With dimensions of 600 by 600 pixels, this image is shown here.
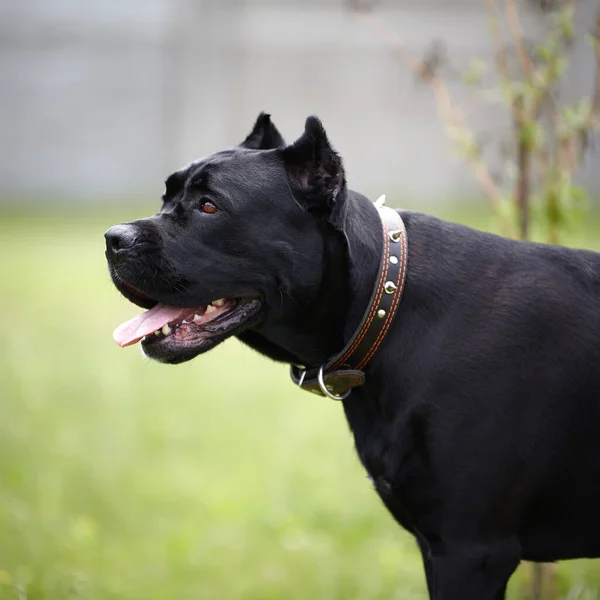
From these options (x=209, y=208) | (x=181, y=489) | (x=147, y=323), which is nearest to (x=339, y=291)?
(x=209, y=208)

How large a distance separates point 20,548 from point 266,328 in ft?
7.45

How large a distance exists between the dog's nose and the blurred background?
1.66m

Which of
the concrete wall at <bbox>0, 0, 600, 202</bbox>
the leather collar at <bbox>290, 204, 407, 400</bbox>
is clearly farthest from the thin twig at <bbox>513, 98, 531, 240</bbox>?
the concrete wall at <bbox>0, 0, 600, 202</bbox>

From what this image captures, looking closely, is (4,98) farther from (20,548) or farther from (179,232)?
(179,232)

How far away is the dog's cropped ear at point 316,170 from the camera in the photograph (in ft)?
9.17

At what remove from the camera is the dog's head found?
2822 mm

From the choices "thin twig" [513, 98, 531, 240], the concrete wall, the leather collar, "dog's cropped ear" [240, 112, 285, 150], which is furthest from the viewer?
the concrete wall

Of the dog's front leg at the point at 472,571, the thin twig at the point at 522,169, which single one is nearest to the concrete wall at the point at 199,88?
the thin twig at the point at 522,169

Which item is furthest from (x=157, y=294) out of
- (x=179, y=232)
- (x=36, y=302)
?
(x=36, y=302)

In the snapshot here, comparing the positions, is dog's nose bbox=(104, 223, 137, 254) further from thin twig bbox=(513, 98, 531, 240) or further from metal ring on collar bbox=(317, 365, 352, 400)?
thin twig bbox=(513, 98, 531, 240)

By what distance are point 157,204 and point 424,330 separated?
13.8 m

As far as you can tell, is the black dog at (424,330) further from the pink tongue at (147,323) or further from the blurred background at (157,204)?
the blurred background at (157,204)

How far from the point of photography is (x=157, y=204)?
Result: 52.8 ft

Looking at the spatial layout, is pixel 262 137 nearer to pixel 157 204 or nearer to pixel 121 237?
pixel 121 237
